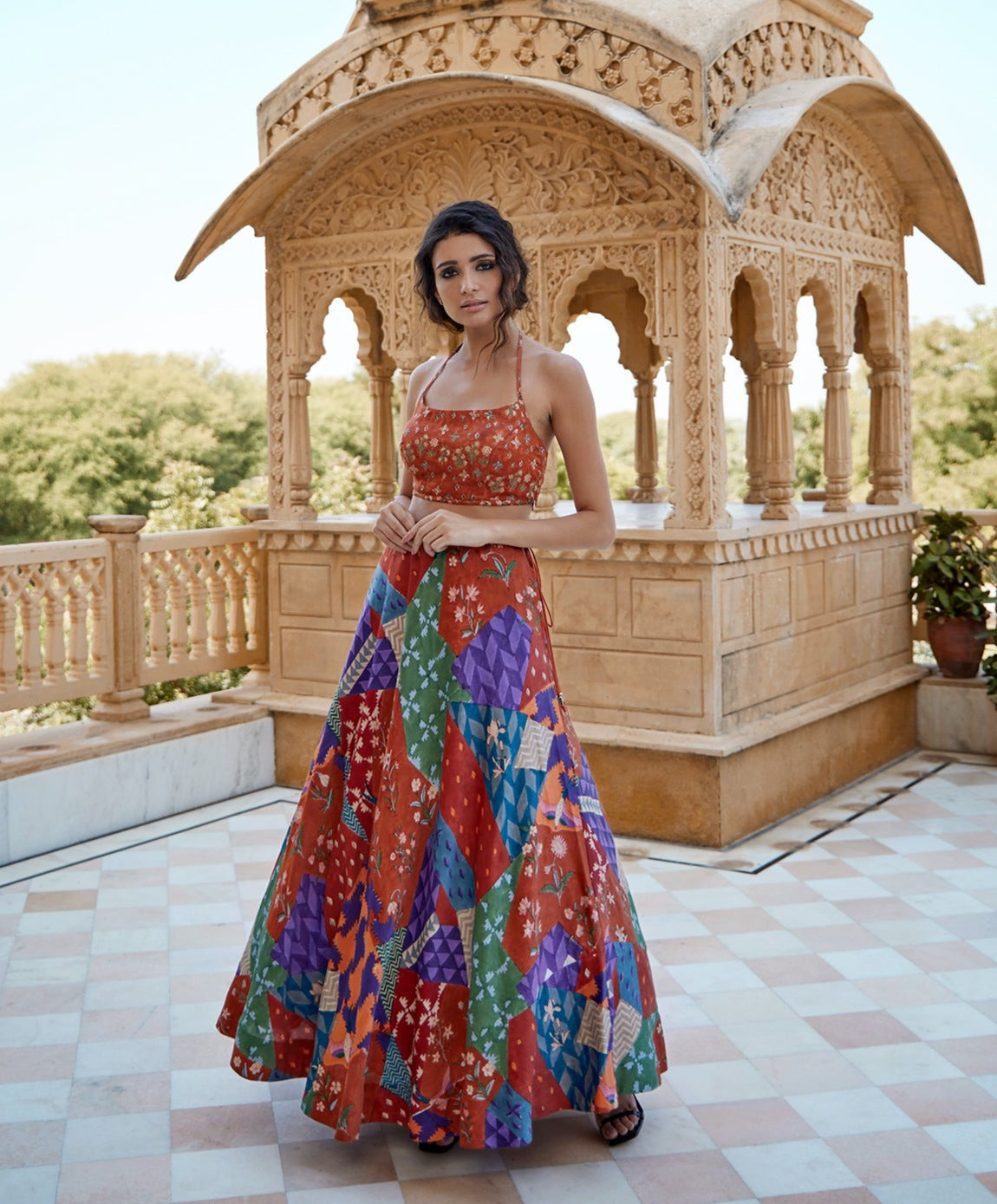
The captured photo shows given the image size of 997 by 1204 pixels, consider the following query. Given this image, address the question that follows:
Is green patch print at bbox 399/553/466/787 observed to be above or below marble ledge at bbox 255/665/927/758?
above

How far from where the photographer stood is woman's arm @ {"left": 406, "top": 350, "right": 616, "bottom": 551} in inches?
125

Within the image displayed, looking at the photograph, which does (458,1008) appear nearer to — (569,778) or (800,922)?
(569,778)

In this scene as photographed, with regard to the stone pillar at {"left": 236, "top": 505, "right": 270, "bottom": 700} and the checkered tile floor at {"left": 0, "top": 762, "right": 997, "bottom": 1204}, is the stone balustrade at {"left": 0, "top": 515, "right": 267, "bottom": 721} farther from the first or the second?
the checkered tile floor at {"left": 0, "top": 762, "right": 997, "bottom": 1204}

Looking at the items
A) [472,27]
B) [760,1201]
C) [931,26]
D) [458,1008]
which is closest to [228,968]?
[458,1008]

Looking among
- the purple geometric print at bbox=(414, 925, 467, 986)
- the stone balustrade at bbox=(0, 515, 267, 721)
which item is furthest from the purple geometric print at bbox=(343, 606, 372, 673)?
the stone balustrade at bbox=(0, 515, 267, 721)

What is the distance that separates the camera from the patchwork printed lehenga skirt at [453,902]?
3053mm

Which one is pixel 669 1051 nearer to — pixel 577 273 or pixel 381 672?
pixel 381 672

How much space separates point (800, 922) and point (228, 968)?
6.19 ft

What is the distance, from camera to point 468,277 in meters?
3.14

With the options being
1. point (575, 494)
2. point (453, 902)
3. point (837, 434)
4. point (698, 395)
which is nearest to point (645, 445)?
point (837, 434)

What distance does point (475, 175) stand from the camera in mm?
6098

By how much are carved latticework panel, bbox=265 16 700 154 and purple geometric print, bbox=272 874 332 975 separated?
3.47m

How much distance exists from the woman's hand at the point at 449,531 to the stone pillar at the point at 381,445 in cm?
383

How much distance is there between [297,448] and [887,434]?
303 cm
